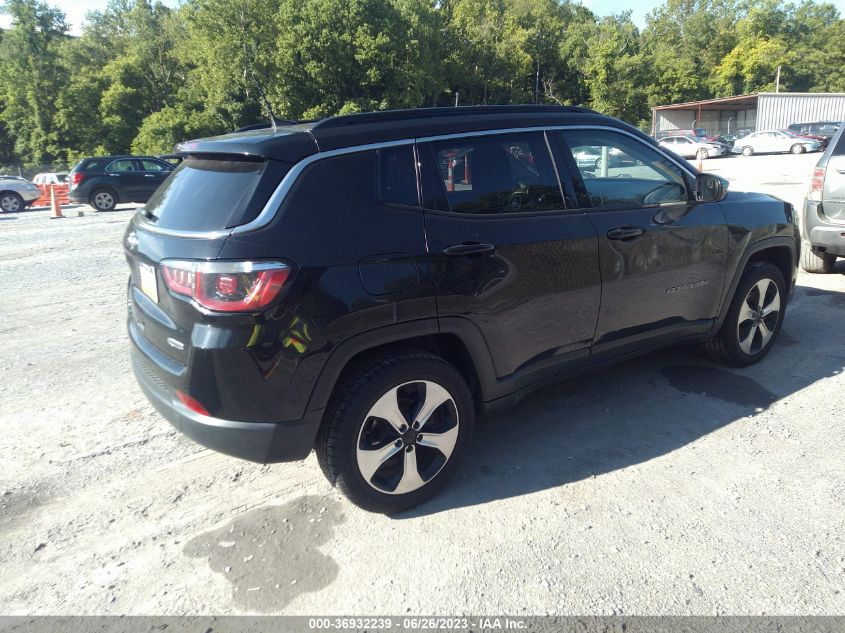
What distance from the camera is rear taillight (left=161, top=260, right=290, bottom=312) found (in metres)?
2.51

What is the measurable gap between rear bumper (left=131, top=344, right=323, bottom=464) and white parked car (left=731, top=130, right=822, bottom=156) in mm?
38526

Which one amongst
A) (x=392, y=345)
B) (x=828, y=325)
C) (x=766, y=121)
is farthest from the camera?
(x=766, y=121)

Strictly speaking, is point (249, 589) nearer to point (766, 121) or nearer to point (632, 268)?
point (632, 268)

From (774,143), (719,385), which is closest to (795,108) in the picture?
(774,143)

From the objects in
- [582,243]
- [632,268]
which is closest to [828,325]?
[632,268]

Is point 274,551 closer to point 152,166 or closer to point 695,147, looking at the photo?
point 152,166

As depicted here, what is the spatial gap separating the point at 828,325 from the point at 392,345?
14.8ft

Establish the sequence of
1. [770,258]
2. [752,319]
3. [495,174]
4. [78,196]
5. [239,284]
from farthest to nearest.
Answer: [78,196] < [770,258] < [752,319] < [495,174] < [239,284]

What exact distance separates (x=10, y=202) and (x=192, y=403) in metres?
20.9

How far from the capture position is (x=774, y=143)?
34719 mm

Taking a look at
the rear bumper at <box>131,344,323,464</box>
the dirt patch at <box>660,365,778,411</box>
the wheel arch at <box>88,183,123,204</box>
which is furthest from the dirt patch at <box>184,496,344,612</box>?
the wheel arch at <box>88,183,123,204</box>

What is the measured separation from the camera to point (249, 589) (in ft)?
8.48

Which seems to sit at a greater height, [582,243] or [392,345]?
[582,243]

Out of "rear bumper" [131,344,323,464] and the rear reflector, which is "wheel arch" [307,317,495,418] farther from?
the rear reflector
